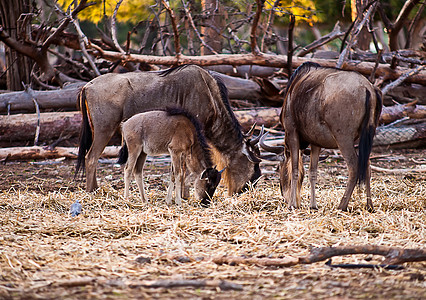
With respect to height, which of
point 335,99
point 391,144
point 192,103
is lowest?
point 391,144

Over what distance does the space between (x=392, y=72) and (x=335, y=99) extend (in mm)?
7352

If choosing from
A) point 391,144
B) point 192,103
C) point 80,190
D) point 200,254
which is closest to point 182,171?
point 192,103

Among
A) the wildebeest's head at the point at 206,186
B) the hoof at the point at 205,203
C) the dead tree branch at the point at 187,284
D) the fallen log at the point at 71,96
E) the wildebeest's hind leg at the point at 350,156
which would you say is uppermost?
the dead tree branch at the point at 187,284

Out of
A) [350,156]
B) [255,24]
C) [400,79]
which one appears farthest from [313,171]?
[400,79]

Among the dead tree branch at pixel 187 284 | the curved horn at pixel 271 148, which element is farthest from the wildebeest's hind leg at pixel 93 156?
the dead tree branch at pixel 187 284

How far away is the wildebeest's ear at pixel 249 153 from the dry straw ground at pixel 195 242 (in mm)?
492

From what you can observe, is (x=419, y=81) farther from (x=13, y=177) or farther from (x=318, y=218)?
(x=13, y=177)

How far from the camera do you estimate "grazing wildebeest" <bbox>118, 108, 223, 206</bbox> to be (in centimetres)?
646

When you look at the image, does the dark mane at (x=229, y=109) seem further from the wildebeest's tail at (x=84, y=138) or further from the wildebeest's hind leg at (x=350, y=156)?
the wildebeest's hind leg at (x=350, y=156)

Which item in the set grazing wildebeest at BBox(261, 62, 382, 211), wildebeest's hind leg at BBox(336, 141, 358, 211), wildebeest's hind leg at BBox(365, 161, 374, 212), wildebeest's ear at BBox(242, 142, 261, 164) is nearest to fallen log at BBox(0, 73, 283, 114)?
wildebeest's ear at BBox(242, 142, 261, 164)

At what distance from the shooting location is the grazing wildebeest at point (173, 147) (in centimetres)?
646

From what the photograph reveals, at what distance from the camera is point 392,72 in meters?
12.3

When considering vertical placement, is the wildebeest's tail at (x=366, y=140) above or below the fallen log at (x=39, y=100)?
above

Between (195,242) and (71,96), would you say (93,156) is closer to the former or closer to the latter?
(195,242)
